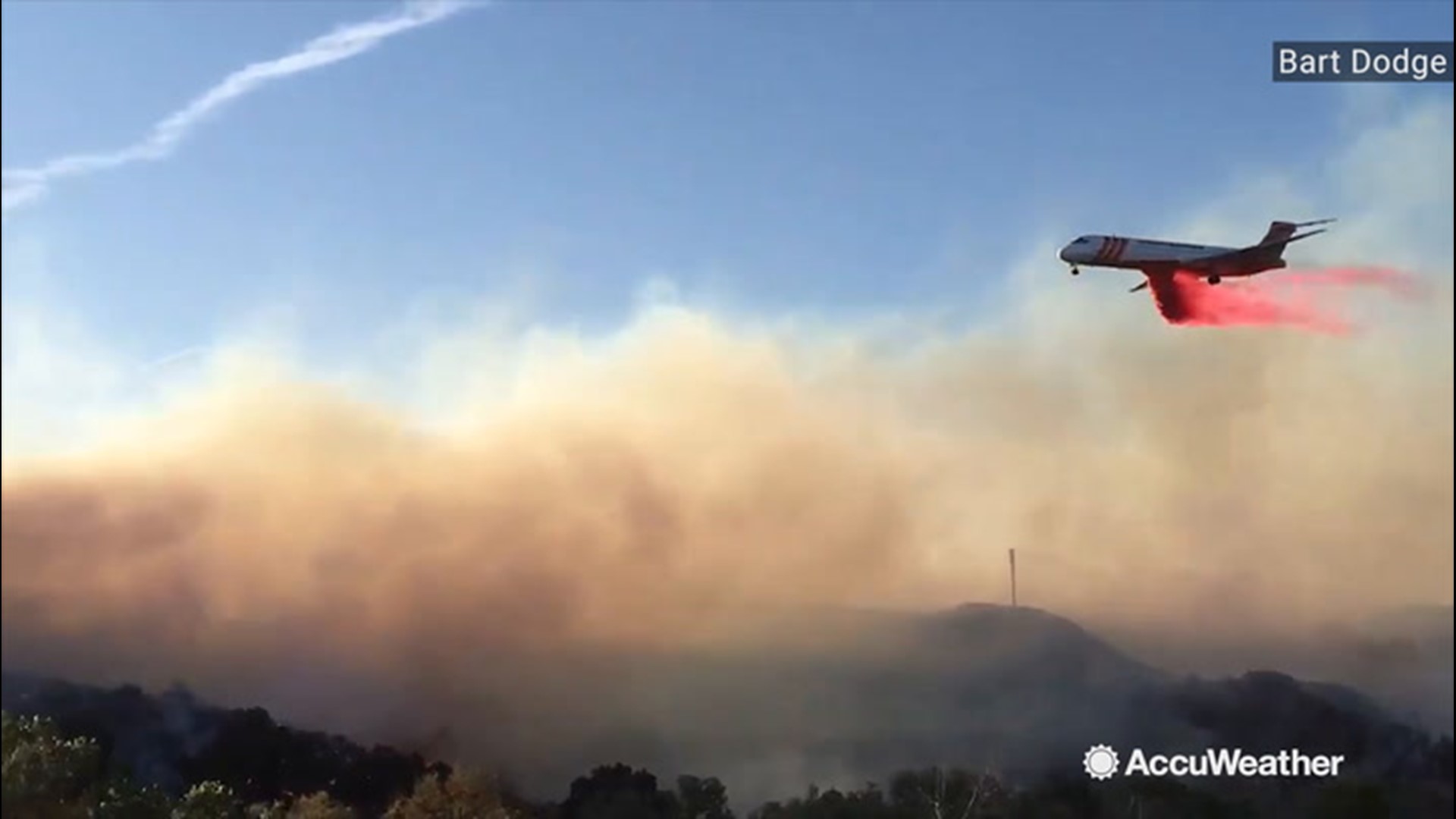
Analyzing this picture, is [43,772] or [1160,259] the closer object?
[43,772]

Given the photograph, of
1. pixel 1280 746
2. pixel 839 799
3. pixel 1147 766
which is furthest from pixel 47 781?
pixel 1280 746

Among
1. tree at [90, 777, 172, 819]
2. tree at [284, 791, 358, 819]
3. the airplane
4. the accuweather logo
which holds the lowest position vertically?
tree at [284, 791, 358, 819]

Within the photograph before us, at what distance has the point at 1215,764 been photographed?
64.8 m

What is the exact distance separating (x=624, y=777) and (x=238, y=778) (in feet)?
62.7

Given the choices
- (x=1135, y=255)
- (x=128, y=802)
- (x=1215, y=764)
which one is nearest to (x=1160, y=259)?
(x=1135, y=255)

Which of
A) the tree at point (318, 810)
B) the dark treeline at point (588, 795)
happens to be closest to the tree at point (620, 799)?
the dark treeline at point (588, 795)

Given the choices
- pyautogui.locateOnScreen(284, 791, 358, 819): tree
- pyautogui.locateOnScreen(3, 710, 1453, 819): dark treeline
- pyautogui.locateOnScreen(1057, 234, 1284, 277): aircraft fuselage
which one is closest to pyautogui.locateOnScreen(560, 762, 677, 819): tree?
pyautogui.locateOnScreen(3, 710, 1453, 819): dark treeline

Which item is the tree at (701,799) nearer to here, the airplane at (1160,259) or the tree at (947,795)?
the tree at (947,795)

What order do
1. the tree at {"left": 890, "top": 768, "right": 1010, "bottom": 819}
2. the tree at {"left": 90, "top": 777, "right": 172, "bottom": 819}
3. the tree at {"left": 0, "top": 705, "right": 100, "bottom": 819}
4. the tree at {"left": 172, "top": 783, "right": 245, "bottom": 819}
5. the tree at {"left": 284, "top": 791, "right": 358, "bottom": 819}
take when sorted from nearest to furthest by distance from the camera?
the tree at {"left": 0, "top": 705, "right": 100, "bottom": 819} → the tree at {"left": 90, "top": 777, "right": 172, "bottom": 819} → the tree at {"left": 172, "top": 783, "right": 245, "bottom": 819} → the tree at {"left": 284, "top": 791, "right": 358, "bottom": 819} → the tree at {"left": 890, "top": 768, "right": 1010, "bottom": 819}

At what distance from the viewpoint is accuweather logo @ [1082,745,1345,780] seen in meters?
63.1

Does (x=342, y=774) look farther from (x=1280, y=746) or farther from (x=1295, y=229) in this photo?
(x=1295, y=229)

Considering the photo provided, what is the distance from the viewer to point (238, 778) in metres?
69.6

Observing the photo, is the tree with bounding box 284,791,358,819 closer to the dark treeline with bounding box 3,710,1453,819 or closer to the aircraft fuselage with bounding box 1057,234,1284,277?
the dark treeline with bounding box 3,710,1453,819

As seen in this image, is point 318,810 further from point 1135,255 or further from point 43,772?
point 1135,255
